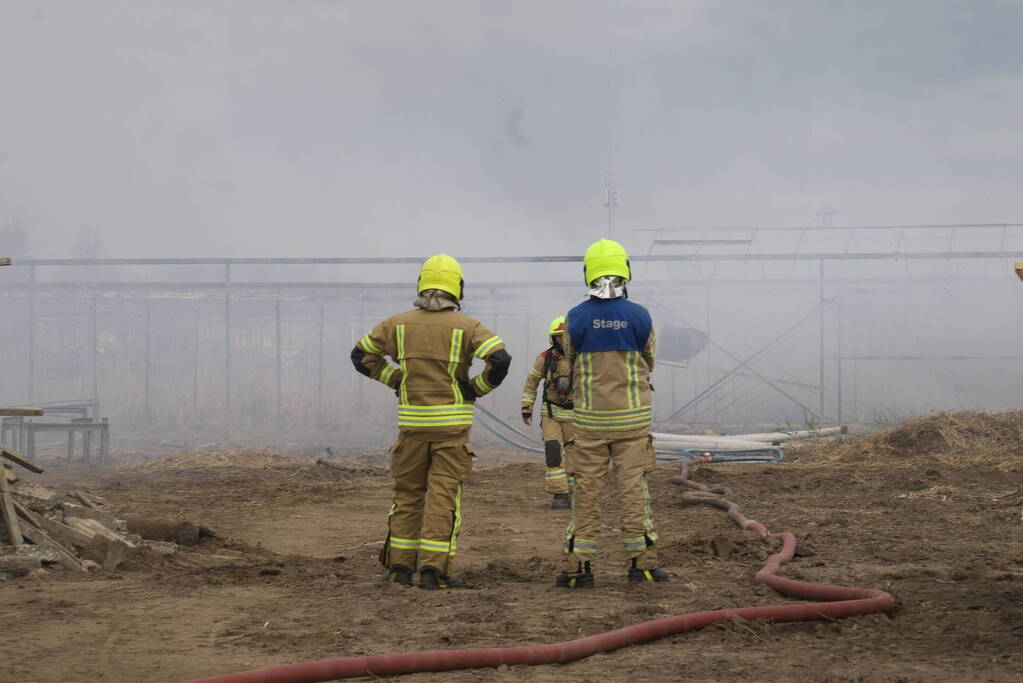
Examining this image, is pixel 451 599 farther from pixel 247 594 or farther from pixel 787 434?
pixel 787 434

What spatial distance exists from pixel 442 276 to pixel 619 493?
1.73m

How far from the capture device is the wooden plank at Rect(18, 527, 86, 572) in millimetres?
7370

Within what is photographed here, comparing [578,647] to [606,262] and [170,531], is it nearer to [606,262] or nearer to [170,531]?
[606,262]

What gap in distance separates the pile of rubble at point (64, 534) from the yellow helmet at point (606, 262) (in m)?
3.70

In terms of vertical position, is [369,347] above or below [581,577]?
above

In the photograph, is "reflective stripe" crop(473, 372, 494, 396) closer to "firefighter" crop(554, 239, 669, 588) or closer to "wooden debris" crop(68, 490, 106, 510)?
"firefighter" crop(554, 239, 669, 588)

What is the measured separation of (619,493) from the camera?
6820 mm

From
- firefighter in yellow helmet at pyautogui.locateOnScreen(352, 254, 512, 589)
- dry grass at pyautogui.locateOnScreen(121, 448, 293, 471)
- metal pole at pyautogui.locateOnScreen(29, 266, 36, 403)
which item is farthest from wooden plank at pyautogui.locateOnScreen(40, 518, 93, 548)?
metal pole at pyautogui.locateOnScreen(29, 266, 36, 403)

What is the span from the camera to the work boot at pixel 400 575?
675 centimetres

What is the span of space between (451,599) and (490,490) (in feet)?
22.8

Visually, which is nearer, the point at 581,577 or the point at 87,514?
the point at 581,577

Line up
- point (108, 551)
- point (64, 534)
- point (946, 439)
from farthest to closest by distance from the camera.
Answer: point (946, 439), point (64, 534), point (108, 551)

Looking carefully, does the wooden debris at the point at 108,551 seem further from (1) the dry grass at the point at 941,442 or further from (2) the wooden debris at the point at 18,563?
(1) the dry grass at the point at 941,442

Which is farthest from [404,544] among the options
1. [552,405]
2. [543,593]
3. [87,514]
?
[552,405]
